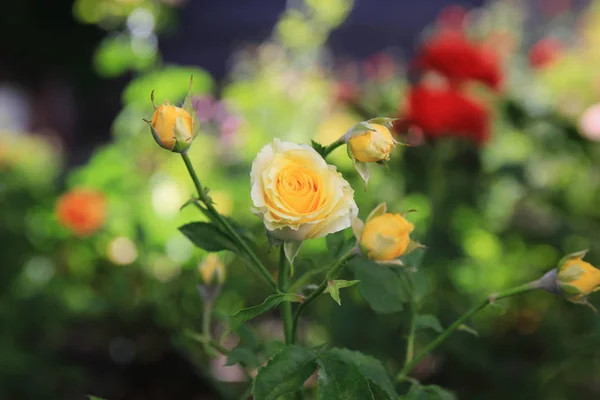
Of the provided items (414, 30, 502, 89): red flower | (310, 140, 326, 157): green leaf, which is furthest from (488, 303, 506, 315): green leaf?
(414, 30, 502, 89): red flower

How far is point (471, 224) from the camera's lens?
1.26m

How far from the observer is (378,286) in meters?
0.44

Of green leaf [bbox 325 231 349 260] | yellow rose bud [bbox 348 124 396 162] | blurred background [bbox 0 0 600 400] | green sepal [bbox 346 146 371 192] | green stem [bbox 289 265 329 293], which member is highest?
yellow rose bud [bbox 348 124 396 162]

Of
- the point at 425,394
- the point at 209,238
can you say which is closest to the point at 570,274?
the point at 425,394

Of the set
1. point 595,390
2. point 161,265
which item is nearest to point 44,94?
point 161,265

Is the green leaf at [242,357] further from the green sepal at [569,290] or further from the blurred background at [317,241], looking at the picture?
the green sepal at [569,290]

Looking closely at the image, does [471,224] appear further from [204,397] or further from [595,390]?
[204,397]

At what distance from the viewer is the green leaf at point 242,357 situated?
44 cm

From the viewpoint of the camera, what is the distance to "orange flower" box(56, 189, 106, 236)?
4.23 ft

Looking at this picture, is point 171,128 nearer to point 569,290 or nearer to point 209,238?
point 209,238

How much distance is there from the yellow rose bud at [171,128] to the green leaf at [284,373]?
0.13m

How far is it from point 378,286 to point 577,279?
0.12m

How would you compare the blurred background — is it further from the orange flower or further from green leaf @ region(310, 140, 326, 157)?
green leaf @ region(310, 140, 326, 157)

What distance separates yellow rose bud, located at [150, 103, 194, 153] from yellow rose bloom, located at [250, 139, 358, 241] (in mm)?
43
